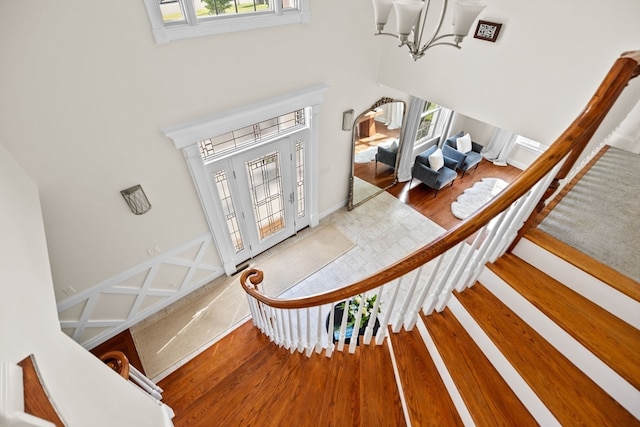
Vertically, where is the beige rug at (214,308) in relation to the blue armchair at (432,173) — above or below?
below

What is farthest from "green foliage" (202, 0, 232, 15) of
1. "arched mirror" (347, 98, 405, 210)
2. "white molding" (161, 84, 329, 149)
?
"arched mirror" (347, 98, 405, 210)

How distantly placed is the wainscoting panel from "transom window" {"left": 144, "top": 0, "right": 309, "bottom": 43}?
2.29 m

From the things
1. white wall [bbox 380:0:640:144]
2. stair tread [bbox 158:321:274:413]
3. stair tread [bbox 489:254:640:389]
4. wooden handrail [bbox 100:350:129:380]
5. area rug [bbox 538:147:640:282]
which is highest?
white wall [bbox 380:0:640:144]

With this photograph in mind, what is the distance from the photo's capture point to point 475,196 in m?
5.88

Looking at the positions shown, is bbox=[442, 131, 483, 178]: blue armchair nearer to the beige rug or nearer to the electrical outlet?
the beige rug

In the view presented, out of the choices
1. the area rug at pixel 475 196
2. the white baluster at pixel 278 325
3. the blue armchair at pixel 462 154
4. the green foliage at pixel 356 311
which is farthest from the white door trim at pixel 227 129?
the blue armchair at pixel 462 154

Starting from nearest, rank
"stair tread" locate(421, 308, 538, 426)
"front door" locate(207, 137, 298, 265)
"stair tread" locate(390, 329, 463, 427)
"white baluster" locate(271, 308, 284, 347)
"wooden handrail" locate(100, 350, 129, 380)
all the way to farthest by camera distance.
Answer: "stair tread" locate(421, 308, 538, 426) < "stair tread" locate(390, 329, 463, 427) < "wooden handrail" locate(100, 350, 129, 380) < "white baluster" locate(271, 308, 284, 347) < "front door" locate(207, 137, 298, 265)

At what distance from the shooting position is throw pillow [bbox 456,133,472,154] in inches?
255

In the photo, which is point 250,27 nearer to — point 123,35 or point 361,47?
point 123,35

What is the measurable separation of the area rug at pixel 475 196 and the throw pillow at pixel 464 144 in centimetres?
82

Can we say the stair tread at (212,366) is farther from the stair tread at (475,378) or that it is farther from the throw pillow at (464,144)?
the throw pillow at (464,144)

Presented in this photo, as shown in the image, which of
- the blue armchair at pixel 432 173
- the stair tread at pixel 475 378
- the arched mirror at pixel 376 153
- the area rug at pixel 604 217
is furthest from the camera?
the blue armchair at pixel 432 173

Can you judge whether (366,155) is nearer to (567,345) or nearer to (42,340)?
(567,345)

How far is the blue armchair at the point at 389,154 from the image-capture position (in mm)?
5855
